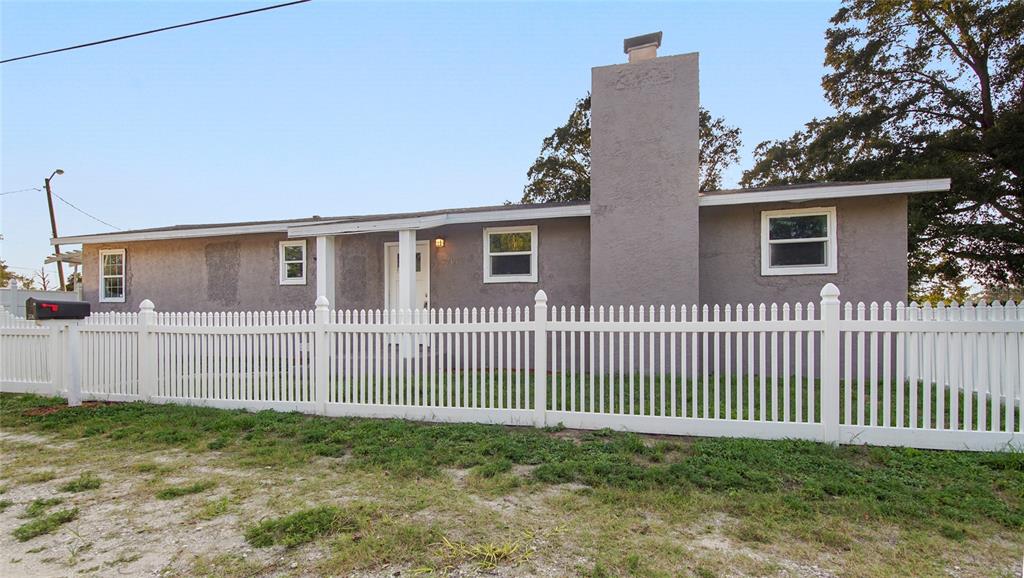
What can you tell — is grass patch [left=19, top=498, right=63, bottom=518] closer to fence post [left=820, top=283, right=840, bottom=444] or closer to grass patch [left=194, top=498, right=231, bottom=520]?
grass patch [left=194, top=498, right=231, bottom=520]

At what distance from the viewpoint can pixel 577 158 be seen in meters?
24.4

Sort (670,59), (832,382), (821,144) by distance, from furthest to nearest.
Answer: (821,144), (670,59), (832,382)

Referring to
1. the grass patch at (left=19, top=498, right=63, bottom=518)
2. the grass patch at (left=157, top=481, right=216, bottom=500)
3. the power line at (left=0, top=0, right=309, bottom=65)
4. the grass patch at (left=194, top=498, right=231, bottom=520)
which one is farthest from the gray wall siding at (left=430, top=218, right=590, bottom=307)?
the grass patch at (left=19, top=498, right=63, bottom=518)

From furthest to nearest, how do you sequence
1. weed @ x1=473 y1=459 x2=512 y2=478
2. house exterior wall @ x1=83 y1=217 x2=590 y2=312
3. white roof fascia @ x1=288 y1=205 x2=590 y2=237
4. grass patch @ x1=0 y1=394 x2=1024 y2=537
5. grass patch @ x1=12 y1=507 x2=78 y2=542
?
house exterior wall @ x1=83 y1=217 x2=590 y2=312 < white roof fascia @ x1=288 y1=205 x2=590 y2=237 < weed @ x1=473 y1=459 x2=512 y2=478 < grass patch @ x1=0 y1=394 x2=1024 y2=537 < grass patch @ x1=12 y1=507 x2=78 y2=542

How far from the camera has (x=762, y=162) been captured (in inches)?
867

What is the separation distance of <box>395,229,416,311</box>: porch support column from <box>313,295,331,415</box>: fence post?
314 centimetres

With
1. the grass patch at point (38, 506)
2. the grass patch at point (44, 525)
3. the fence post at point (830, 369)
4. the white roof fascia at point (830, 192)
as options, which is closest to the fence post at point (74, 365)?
the grass patch at point (38, 506)

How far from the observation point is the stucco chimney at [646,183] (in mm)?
→ 8305

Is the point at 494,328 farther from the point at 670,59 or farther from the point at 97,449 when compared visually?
the point at 670,59

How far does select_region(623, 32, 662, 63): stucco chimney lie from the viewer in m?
8.73

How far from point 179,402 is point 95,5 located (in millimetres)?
6655

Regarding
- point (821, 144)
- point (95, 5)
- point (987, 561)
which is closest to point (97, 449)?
point (987, 561)

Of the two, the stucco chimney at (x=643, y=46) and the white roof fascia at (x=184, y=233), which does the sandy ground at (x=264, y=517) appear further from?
the stucco chimney at (x=643, y=46)

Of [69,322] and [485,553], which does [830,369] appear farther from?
[69,322]
